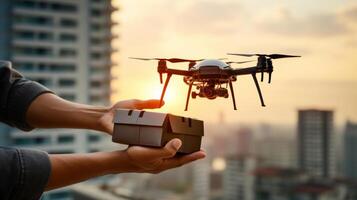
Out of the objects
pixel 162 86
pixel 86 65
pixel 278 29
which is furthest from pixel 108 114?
pixel 86 65

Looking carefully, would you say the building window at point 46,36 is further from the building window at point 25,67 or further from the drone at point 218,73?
the drone at point 218,73

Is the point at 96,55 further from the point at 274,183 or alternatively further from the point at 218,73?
the point at 218,73

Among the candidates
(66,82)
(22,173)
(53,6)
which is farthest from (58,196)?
(22,173)

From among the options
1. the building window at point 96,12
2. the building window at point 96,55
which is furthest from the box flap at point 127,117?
the building window at point 96,12

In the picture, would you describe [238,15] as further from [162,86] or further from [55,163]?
[55,163]

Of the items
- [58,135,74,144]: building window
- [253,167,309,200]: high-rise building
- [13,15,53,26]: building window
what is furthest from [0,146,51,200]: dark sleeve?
[253,167,309,200]: high-rise building
